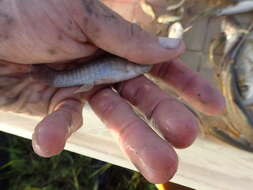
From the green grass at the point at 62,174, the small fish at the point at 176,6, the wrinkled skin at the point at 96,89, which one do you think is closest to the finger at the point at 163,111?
the wrinkled skin at the point at 96,89

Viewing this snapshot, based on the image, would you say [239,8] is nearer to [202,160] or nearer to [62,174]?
[202,160]

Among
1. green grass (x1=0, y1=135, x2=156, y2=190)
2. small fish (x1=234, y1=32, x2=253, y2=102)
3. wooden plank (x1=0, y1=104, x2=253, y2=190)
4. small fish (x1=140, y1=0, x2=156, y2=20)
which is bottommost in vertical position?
green grass (x1=0, y1=135, x2=156, y2=190)

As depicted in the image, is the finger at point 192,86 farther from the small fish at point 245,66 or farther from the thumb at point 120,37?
the small fish at point 245,66

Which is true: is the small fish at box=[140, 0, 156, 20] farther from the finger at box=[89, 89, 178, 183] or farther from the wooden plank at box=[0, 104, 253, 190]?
the finger at box=[89, 89, 178, 183]

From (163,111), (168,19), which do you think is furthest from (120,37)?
(168,19)

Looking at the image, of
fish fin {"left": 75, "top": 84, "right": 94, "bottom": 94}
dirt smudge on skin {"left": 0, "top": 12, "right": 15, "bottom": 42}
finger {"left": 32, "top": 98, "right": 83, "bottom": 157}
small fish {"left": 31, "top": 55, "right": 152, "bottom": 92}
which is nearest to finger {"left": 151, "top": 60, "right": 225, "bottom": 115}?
small fish {"left": 31, "top": 55, "right": 152, "bottom": 92}

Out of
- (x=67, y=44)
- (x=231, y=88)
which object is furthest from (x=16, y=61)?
(x=231, y=88)

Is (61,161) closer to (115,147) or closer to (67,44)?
(115,147)
